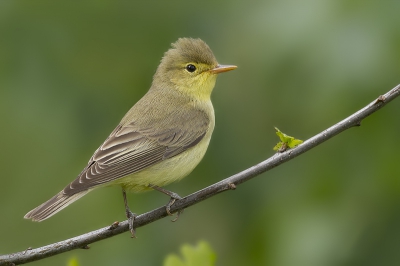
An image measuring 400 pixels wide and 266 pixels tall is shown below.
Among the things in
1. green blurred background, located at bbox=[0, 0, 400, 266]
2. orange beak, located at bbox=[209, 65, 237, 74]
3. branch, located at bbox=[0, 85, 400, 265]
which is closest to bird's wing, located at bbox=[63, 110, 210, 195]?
green blurred background, located at bbox=[0, 0, 400, 266]

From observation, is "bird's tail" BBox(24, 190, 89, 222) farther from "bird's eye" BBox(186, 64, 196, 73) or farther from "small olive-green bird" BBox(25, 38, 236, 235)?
"bird's eye" BBox(186, 64, 196, 73)

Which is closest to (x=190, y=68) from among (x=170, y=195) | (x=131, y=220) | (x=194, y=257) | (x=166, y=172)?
(x=166, y=172)

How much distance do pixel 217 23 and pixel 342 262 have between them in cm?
218

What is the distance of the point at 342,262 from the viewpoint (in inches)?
191

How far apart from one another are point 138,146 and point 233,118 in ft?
2.68

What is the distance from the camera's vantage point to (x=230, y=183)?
174 inches

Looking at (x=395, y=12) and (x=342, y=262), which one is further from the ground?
(x=395, y=12)

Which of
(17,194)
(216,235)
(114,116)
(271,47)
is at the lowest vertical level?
(216,235)

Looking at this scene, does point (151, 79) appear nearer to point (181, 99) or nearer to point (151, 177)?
point (181, 99)

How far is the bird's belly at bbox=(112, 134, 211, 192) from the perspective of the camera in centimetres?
544

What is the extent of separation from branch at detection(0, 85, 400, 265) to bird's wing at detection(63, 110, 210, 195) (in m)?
0.63

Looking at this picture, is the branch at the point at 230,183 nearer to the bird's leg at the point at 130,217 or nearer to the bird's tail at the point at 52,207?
the bird's leg at the point at 130,217

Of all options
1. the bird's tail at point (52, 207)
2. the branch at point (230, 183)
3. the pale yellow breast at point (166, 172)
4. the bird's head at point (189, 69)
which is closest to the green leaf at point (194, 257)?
the branch at point (230, 183)

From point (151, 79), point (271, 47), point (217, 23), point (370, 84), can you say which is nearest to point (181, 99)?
point (151, 79)
